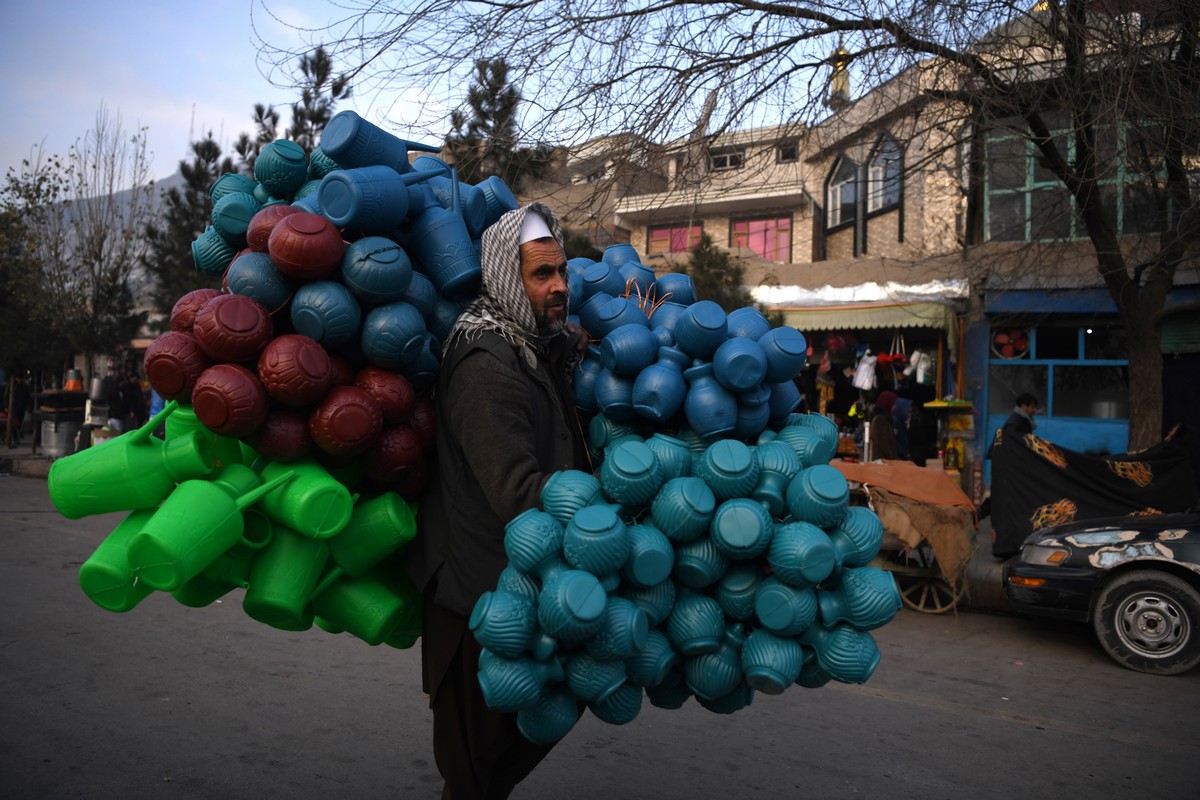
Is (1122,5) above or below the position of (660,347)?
above

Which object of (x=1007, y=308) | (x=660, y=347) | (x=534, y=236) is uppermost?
(x=1007, y=308)

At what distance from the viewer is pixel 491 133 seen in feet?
21.3

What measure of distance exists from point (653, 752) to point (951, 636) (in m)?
3.75

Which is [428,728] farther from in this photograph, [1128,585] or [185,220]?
[185,220]

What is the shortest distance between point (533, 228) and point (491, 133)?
14.5 feet

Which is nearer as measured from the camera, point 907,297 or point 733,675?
point 733,675

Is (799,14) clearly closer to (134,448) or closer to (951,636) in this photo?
(951,636)

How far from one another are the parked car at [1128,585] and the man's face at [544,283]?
Result: 18.0 ft

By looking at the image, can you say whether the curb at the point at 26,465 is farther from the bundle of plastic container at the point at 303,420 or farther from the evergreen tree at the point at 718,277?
the bundle of plastic container at the point at 303,420

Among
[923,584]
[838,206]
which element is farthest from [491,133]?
[838,206]

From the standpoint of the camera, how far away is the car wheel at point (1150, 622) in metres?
5.88

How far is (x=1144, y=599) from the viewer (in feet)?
19.8

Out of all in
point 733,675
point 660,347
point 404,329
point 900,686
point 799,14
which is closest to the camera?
point 733,675

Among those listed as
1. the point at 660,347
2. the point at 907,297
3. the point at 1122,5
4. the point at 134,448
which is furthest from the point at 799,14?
the point at 907,297
